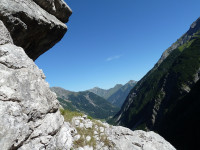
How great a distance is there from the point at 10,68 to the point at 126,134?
11.5 metres

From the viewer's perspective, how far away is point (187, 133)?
3656 inches

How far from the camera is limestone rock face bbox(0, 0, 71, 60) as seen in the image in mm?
10964

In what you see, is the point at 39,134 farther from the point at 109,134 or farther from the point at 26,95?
the point at 109,134

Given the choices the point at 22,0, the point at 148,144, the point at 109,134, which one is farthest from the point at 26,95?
the point at 148,144

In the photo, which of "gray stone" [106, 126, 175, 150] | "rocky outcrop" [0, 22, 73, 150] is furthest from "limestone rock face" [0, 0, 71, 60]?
"gray stone" [106, 126, 175, 150]

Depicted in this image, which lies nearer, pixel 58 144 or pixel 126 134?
pixel 58 144

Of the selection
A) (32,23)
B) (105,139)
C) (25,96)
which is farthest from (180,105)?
(25,96)

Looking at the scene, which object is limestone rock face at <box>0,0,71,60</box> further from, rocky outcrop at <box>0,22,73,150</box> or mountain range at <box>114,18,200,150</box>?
mountain range at <box>114,18,200,150</box>

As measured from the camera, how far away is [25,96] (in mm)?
7734

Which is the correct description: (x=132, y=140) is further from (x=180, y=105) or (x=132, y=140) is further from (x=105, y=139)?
(x=180, y=105)

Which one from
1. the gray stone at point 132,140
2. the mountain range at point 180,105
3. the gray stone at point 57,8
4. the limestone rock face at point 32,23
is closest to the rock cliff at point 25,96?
the limestone rock face at point 32,23

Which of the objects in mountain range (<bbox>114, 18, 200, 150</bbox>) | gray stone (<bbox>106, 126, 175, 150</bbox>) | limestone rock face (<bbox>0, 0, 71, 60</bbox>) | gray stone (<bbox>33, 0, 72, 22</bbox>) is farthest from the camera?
mountain range (<bbox>114, 18, 200, 150</bbox>)

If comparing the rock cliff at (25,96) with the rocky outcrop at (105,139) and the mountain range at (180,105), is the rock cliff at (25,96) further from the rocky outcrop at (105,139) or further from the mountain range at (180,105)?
the mountain range at (180,105)

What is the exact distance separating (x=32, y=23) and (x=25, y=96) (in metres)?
8.00
